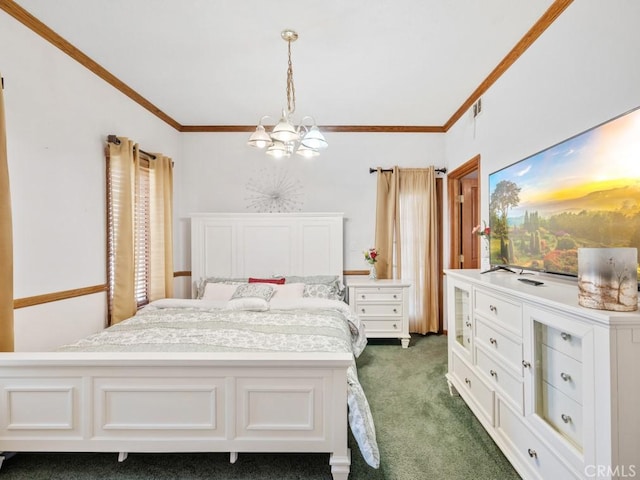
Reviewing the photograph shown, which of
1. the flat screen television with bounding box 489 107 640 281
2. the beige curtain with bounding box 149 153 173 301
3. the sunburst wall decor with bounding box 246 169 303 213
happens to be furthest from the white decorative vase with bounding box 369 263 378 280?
the beige curtain with bounding box 149 153 173 301

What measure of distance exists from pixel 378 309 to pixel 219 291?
1.81 metres

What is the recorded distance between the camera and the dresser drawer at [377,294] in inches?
147

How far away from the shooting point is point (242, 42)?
2.37 meters

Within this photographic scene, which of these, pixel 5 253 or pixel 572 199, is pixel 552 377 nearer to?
pixel 572 199

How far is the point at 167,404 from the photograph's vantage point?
1.65 metres

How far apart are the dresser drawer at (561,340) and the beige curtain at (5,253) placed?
288 cm

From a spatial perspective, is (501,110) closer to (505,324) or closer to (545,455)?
(505,324)

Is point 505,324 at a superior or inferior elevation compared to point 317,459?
superior

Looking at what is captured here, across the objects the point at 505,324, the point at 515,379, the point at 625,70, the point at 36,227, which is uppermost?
the point at 625,70

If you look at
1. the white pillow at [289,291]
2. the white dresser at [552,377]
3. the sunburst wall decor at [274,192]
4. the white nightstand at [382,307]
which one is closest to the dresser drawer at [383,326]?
the white nightstand at [382,307]

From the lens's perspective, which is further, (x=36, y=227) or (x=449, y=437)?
(x=36, y=227)

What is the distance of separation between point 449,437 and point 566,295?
1196 mm

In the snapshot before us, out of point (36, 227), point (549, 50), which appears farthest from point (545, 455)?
point (36, 227)
